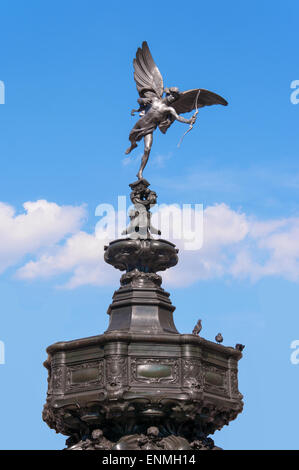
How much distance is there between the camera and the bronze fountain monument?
1833 centimetres

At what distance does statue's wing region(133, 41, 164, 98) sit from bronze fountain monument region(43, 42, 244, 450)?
3.75 meters

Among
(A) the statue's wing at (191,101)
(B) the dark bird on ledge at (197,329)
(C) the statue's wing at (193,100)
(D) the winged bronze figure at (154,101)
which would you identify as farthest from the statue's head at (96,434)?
(C) the statue's wing at (193,100)

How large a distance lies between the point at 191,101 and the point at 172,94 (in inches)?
39.9

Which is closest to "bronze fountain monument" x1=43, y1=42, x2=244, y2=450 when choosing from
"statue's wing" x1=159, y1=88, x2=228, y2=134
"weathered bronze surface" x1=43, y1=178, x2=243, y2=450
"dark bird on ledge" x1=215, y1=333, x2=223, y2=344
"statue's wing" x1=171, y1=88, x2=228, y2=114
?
"weathered bronze surface" x1=43, y1=178, x2=243, y2=450

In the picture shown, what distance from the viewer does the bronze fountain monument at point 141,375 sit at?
60.1 ft

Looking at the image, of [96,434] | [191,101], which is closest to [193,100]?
[191,101]

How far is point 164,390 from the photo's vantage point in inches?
722

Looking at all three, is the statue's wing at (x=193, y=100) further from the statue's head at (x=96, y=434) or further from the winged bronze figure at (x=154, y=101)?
the statue's head at (x=96, y=434)

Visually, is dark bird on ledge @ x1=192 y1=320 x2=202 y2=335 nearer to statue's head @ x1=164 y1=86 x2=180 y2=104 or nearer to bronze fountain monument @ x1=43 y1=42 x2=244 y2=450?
bronze fountain monument @ x1=43 y1=42 x2=244 y2=450

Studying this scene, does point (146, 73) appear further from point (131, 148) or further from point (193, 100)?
point (131, 148)

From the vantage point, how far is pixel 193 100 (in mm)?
23234

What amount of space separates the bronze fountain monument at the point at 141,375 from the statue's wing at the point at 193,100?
3622 millimetres
